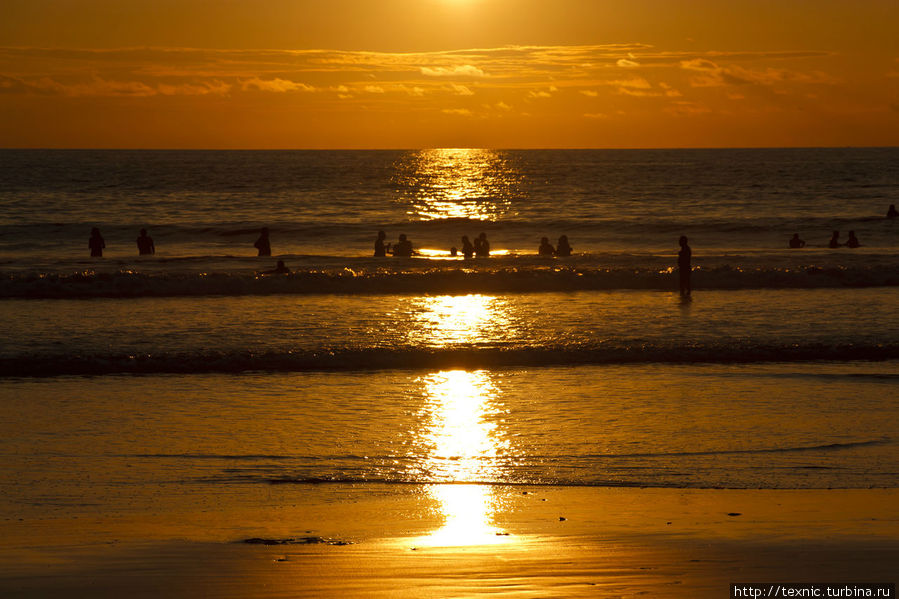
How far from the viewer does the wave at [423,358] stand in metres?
15.2

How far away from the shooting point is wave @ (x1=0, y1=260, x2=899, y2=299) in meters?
26.3

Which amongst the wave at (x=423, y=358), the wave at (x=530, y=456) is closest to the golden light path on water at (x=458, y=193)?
the wave at (x=423, y=358)

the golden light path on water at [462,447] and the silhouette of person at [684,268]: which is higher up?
the silhouette of person at [684,268]

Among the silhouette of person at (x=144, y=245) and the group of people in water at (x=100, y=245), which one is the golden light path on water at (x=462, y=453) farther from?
the silhouette of person at (x=144, y=245)

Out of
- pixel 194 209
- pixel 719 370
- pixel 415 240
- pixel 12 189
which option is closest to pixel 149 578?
pixel 719 370

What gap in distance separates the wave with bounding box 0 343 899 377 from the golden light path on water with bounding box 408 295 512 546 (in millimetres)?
984

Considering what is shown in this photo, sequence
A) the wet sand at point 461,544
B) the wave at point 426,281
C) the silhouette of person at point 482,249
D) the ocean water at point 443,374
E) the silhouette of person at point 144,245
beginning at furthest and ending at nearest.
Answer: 1. the silhouette of person at point 144,245
2. the silhouette of person at point 482,249
3. the wave at point 426,281
4. the ocean water at point 443,374
5. the wet sand at point 461,544

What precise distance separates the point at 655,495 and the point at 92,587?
4.68 metres

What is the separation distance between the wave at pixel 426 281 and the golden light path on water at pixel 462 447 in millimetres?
9490

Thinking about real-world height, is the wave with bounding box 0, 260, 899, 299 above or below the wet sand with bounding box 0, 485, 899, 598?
above

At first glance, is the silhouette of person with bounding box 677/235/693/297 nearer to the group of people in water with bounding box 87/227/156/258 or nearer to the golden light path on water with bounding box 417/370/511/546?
the golden light path on water with bounding box 417/370/511/546

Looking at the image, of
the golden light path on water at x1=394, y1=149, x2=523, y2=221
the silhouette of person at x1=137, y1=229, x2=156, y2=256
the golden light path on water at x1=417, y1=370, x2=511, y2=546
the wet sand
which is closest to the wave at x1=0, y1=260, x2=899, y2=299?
the silhouette of person at x1=137, y1=229, x2=156, y2=256

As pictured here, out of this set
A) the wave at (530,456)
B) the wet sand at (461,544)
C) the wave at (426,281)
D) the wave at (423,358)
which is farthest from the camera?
the wave at (426,281)

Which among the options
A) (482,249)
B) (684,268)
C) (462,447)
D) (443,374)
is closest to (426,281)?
(684,268)
